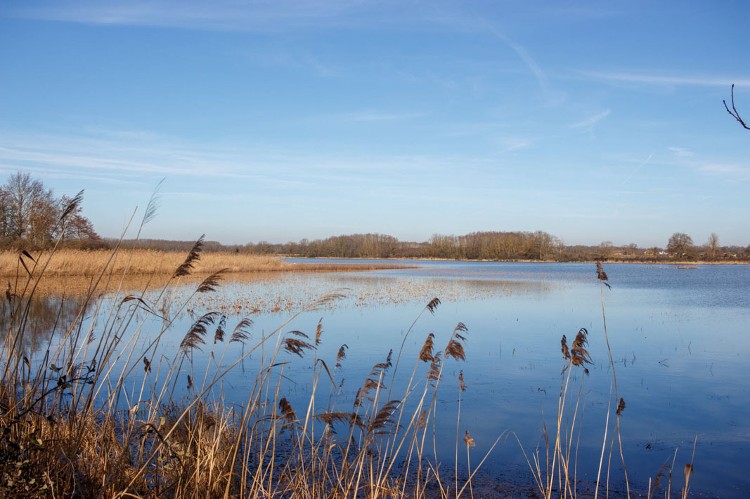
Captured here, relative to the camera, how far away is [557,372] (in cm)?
799

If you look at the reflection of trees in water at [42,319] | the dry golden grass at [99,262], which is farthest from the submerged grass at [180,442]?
the dry golden grass at [99,262]

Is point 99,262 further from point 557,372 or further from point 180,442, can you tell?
point 180,442

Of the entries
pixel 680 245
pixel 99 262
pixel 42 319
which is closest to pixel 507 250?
pixel 680 245

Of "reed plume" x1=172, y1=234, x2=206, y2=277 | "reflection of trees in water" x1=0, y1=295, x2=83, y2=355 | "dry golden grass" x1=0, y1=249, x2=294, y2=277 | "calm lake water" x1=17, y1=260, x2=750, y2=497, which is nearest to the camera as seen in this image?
"reed plume" x1=172, y1=234, x2=206, y2=277

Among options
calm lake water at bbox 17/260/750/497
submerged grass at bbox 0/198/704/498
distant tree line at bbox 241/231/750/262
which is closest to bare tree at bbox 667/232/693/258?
distant tree line at bbox 241/231/750/262

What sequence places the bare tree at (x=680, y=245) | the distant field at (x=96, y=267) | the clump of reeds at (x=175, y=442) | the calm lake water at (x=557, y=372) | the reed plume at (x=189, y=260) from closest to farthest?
the clump of reeds at (x=175, y=442)
the reed plume at (x=189, y=260)
the calm lake water at (x=557, y=372)
the distant field at (x=96, y=267)
the bare tree at (x=680, y=245)

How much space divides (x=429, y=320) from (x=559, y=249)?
77.1 m

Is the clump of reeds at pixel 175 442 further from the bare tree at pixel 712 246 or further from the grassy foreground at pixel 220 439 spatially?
the bare tree at pixel 712 246

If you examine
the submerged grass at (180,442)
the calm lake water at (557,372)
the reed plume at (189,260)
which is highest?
the reed plume at (189,260)

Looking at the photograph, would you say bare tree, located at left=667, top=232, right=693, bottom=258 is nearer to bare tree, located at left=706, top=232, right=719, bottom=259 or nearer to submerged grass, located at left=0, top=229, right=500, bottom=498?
bare tree, located at left=706, top=232, right=719, bottom=259

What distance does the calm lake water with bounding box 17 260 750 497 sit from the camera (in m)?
4.95

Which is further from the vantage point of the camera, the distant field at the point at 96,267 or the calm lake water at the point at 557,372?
the distant field at the point at 96,267

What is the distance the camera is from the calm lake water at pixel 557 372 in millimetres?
4952

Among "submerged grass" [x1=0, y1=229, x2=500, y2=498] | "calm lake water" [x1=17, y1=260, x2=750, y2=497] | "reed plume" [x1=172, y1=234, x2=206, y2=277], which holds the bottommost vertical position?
"calm lake water" [x1=17, y1=260, x2=750, y2=497]
